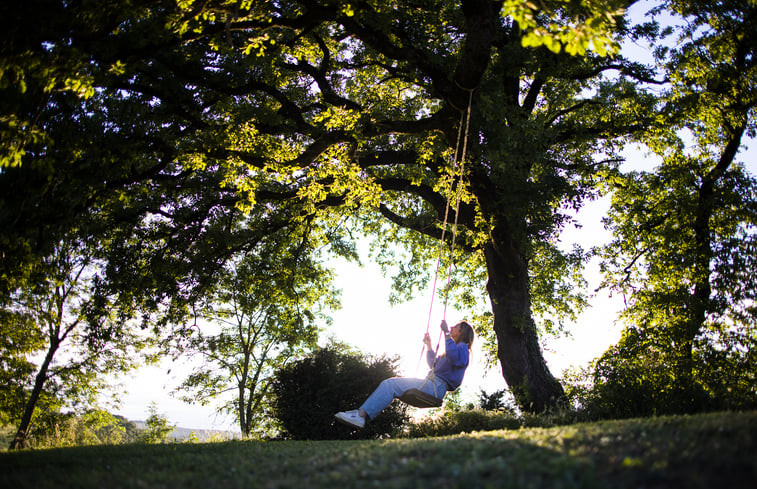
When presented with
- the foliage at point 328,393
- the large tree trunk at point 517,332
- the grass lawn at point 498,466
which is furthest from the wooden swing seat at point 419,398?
the grass lawn at point 498,466

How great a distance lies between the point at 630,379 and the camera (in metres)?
8.02

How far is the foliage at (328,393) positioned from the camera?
36.4 ft

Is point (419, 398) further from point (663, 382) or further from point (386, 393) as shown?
point (663, 382)

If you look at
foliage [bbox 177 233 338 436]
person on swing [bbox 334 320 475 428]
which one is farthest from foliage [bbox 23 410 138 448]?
person on swing [bbox 334 320 475 428]

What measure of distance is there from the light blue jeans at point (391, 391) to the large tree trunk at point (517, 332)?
3094mm

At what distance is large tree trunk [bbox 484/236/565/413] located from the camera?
10.3m

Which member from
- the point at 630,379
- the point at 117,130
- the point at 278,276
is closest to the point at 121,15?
the point at 117,130

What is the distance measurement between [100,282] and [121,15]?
22.2 feet

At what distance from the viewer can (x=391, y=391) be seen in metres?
7.78

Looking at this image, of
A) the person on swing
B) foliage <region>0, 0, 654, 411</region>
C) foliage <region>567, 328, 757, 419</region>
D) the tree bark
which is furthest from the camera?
the tree bark

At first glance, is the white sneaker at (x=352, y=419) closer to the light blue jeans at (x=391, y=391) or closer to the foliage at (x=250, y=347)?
the light blue jeans at (x=391, y=391)

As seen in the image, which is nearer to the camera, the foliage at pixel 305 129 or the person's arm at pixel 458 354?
the foliage at pixel 305 129

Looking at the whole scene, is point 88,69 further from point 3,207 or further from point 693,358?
point 693,358

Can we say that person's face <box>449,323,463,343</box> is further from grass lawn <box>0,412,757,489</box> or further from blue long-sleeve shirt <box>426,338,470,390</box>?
grass lawn <box>0,412,757,489</box>
